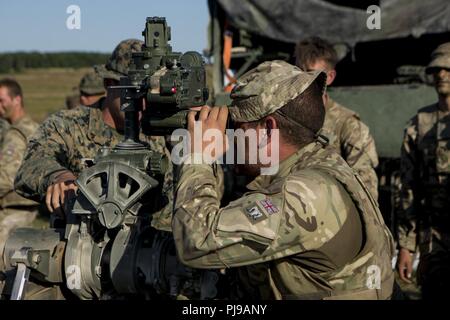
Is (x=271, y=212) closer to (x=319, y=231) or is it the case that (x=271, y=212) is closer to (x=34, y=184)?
(x=319, y=231)

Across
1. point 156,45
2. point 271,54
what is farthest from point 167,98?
point 271,54

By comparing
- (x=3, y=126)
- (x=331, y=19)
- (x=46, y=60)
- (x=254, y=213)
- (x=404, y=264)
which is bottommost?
(x=404, y=264)

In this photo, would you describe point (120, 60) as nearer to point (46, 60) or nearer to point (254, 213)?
point (254, 213)

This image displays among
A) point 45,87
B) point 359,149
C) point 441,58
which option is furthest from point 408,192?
point 45,87

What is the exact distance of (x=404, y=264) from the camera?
5.04 meters

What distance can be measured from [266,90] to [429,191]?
290cm

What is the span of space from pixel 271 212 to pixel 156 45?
0.77 metres

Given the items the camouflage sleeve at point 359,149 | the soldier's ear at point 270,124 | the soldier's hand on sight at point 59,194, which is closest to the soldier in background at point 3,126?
the camouflage sleeve at point 359,149

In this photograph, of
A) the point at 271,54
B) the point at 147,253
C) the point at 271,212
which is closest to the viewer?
the point at 271,212

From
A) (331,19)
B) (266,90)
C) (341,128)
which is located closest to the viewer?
(266,90)

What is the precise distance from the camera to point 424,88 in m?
7.45

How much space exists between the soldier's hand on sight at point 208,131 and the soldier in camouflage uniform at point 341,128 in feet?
7.01

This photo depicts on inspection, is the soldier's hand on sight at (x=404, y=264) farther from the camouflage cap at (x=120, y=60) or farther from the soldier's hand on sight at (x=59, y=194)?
the soldier's hand on sight at (x=59, y=194)

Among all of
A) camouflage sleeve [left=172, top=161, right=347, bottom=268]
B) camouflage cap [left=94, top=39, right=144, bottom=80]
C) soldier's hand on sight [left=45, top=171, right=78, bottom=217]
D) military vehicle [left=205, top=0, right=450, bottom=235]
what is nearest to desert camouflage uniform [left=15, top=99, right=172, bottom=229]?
camouflage cap [left=94, top=39, right=144, bottom=80]
